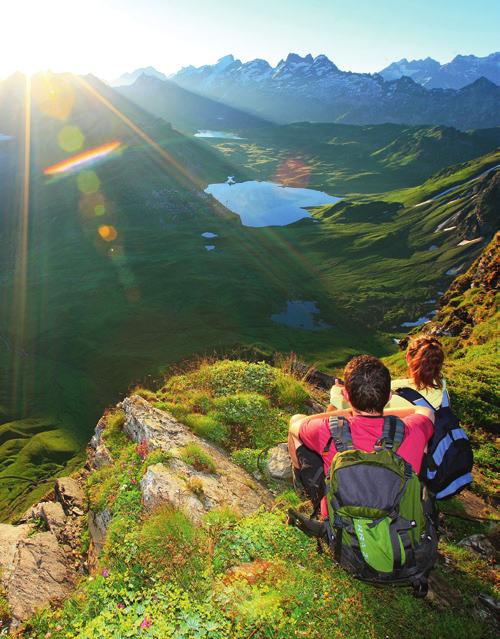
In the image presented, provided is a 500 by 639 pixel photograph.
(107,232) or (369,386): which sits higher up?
(369,386)

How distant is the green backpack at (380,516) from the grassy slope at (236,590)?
636mm

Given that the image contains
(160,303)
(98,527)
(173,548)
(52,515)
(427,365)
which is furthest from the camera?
(160,303)

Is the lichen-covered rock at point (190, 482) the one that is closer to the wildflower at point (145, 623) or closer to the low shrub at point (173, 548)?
the low shrub at point (173, 548)

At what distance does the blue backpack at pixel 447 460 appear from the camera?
7.00 meters

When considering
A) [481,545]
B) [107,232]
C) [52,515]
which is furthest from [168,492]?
[107,232]

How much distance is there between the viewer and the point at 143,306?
135 metres

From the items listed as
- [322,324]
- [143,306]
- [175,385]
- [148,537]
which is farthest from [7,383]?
[148,537]

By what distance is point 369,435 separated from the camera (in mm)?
5711

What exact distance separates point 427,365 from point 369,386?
8.81ft

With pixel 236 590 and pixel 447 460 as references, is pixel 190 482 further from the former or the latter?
pixel 447 460

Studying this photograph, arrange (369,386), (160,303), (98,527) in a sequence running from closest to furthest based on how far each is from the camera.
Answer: (369,386)
(98,527)
(160,303)

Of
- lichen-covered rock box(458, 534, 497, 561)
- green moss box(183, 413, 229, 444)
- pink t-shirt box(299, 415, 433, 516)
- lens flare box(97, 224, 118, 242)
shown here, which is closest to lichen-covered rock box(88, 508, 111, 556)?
green moss box(183, 413, 229, 444)

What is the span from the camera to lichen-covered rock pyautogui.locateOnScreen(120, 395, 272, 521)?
8.16 metres

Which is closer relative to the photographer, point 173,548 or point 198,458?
point 173,548
